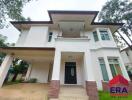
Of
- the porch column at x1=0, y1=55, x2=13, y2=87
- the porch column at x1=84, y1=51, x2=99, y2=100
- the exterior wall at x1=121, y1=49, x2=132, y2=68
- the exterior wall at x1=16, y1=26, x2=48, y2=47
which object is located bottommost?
the porch column at x1=84, y1=51, x2=99, y2=100

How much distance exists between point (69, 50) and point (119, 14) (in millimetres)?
13315

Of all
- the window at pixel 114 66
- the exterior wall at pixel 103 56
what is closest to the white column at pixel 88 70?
the exterior wall at pixel 103 56

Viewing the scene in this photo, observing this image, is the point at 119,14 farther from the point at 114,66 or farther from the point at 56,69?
the point at 56,69

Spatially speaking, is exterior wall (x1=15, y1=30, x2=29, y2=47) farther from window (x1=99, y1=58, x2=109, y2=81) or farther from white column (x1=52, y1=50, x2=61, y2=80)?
A: window (x1=99, y1=58, x2=109, y2=81)

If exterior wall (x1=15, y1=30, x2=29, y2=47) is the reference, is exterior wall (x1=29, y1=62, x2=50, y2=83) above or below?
below

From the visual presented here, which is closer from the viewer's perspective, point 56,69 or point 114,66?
point 56,69

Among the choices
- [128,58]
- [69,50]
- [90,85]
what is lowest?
Result: [90,85]

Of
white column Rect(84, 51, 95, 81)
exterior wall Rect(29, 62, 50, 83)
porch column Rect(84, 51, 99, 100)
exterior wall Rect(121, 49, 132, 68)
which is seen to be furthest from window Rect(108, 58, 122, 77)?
exterior wall Rect(121, 49, 132, 68)

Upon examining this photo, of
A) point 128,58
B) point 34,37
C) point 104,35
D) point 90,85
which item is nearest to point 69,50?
point 90,85

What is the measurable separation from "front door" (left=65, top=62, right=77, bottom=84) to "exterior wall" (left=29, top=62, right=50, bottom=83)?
2658 mm

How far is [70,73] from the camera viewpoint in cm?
1263

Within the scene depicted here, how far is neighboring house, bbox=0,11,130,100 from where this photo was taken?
975 cm

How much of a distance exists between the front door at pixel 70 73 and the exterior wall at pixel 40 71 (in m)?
2.66

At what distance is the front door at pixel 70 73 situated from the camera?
39.9 feet
